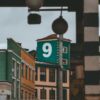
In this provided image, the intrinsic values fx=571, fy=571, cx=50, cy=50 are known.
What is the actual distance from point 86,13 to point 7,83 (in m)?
48.0

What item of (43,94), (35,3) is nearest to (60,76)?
(35,3)

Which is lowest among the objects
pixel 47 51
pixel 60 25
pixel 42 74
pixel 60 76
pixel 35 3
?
pixel 42 74

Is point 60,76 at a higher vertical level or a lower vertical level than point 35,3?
lower

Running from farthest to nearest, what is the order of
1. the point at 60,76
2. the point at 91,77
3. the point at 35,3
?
the point at 60,76 < the point at 35,3 < the point at 91,77

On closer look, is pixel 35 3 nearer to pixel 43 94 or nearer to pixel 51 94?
pixel 43 94

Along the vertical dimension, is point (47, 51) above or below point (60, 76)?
above

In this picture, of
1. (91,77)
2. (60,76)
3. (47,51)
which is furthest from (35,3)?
(47,51)

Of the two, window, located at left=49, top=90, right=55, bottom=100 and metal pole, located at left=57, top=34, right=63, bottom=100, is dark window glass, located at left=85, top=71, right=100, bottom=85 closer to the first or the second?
metal pole, located at left=57, top=34, right=63, bottom=100

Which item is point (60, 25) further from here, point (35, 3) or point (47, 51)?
point (47, 51)

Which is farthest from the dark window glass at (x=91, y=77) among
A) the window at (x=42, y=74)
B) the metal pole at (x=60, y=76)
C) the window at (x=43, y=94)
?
the window at (x=42, y=74)

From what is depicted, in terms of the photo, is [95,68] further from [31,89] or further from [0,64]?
[31,89]

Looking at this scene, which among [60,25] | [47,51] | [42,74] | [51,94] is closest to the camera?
[60,25]

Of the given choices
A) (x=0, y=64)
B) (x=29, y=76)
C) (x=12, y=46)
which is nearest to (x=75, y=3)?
(x=0, y=64)

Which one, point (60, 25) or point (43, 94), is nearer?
point (60, 25)
